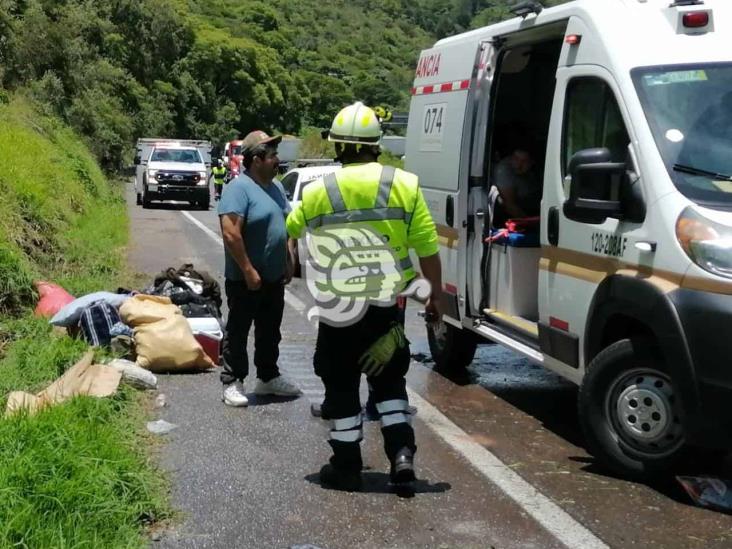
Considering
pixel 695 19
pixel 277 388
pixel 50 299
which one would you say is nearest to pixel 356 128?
pixel 695 19

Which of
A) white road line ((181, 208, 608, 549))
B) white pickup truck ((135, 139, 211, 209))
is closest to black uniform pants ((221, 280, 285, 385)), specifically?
white road line ((181, 208, 608, 549))

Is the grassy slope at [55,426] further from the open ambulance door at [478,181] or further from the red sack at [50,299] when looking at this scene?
the open ambulance door at [478,181]

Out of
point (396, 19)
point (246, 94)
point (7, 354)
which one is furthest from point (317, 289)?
point (396, 19)

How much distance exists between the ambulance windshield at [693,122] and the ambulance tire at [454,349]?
2.94 m

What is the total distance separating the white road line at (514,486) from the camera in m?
4.52

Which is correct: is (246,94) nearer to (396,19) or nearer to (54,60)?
(54,60)

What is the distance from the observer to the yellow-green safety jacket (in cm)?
511

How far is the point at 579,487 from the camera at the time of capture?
5.21 metres

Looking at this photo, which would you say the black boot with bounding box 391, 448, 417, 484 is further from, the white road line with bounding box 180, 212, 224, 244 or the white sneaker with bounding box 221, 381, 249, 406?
the white road line with bounding box 180, 212, 224, 244

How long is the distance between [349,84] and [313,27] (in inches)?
1384

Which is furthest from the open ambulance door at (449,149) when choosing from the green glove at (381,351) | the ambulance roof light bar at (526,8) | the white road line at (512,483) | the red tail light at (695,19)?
the green glove at (381,351)

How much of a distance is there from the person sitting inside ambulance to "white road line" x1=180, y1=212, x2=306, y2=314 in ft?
13.1

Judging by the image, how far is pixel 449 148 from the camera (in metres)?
7.70

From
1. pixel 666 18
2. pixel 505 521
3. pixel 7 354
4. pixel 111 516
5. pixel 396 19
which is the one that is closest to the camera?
pixel 111 516
